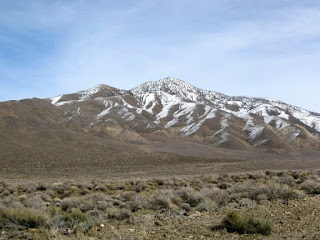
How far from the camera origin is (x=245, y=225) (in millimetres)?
9336

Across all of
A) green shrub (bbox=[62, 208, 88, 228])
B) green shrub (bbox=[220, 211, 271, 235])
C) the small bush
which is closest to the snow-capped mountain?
the small bush

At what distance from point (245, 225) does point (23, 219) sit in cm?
620

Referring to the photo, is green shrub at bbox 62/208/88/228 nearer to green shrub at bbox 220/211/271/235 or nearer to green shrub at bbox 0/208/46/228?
green shrub at bbox 0/208/46/228

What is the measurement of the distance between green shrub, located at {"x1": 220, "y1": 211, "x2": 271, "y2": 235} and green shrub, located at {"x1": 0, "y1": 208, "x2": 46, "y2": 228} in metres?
5.16

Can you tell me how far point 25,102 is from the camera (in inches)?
5379

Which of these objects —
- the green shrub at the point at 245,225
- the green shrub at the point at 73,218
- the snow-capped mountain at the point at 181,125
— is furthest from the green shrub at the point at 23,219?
the snow-capped mountain at the point at 181,125

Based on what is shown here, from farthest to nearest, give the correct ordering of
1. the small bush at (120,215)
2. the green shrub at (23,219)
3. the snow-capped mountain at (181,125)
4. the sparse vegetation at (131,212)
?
the snow-capped mountain at (181,125), the small bush at (120,215), the green shrub at (23,219), the sparse vegetation at (131,212)

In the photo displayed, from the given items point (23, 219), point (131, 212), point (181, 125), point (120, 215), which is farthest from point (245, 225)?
point (181, 125)

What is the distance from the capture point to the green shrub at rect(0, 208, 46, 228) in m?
10.6

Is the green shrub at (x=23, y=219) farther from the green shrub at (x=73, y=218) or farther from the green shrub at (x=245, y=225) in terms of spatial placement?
the green shrub at (x=245, y=225)

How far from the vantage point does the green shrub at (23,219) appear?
10633 mm

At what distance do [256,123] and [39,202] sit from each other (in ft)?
492

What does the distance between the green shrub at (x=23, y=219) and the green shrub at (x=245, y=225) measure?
5.16 m

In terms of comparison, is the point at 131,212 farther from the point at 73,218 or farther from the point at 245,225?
the point at 245,225
